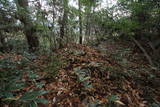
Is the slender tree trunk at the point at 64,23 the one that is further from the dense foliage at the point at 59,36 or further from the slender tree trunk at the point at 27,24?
the slender tree trunk at the point at 27,24

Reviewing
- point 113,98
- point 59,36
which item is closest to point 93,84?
point 113,98

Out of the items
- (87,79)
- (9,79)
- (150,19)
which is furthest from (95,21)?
(9,79)

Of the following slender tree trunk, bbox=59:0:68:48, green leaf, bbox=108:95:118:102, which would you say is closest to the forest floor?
green leaf, bbox=108:95:118:102

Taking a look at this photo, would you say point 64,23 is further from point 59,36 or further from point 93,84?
point 93,84

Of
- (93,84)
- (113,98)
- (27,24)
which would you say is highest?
(27,24)

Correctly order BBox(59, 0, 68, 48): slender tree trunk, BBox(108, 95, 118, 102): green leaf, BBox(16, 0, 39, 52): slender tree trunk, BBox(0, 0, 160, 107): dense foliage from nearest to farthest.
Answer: BBox(108, 95, 118, 102): green leaf, BBox(0, 0, 160, 107): dense foliage, BBox(16, 0, 39, 52): slender tree trunk, BBox(59, 0, 68, 48): slender tree trunk

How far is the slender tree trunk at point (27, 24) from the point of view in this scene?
3608 millimetres

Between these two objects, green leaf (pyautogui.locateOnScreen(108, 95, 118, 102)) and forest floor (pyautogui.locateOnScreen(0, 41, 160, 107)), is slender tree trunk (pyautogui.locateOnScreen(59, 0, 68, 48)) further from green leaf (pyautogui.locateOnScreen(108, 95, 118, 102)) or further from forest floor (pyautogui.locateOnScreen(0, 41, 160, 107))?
green leaf (pyautogui.locateOnScreen(108, 95, 118, 102))

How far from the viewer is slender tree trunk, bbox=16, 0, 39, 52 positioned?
11.8 feet

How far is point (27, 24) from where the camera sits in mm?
3932

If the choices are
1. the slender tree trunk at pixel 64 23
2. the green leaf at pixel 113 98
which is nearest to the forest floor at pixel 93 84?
the green leaf at pixel 113 98

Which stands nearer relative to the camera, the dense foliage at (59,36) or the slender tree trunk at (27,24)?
the dense foliage at (59,36)

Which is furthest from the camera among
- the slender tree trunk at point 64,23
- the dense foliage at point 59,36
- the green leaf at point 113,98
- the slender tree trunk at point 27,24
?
the slender tree trunk at point 64,23

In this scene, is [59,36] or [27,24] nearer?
[27,24]
